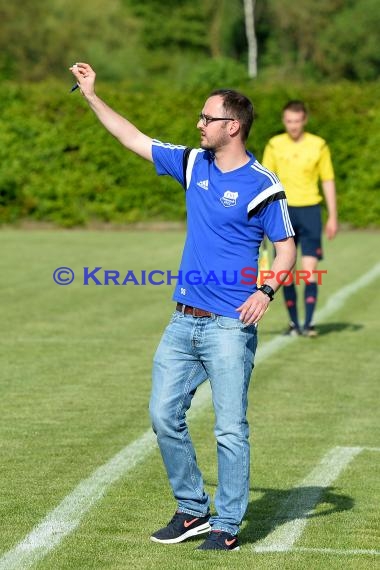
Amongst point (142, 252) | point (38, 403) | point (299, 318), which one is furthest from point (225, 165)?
point (142, 252)

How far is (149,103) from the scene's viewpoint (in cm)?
3095

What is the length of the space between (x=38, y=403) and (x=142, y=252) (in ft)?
46.6

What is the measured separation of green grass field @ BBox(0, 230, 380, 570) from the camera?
247 inches

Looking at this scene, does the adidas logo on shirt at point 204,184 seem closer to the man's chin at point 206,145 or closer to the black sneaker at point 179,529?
the man's chin at point 206,145

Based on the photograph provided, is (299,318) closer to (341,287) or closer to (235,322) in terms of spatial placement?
(341,287)

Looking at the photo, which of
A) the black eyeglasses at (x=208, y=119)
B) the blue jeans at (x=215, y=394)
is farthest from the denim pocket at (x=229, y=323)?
the black eyeglasses at (x=208, y=119)

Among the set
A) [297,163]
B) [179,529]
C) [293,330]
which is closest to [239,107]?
[179,529]

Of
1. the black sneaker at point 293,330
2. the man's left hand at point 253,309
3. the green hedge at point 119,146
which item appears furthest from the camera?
the green hedge at point 119,146

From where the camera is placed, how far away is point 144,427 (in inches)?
358

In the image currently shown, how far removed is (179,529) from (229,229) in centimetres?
139

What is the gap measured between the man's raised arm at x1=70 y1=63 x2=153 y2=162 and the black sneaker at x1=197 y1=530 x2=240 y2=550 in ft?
5.90

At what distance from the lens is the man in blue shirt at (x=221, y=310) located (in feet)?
20.2

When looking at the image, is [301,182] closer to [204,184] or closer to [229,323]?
[204,184]

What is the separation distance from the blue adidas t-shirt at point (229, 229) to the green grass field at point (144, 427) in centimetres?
115
